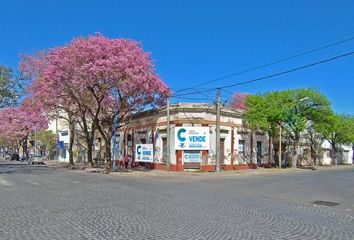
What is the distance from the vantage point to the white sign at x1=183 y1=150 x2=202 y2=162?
3578cm

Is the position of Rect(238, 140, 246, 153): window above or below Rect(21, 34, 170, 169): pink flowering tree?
below

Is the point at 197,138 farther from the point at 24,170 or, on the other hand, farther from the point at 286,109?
the point at 24,170

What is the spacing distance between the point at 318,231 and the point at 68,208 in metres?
6.63

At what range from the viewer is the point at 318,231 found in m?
9.15

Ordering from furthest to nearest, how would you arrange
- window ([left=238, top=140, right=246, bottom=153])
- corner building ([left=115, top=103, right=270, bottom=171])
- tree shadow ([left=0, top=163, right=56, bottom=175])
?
window ([left=238, top=140, right=246, bottom=153])
corner building ([left=115, top=103, right=270, bottom=171])
tree shadow ([left=0, top=163, right=56, bottom=175])

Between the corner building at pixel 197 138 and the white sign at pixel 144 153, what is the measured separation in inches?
16.3

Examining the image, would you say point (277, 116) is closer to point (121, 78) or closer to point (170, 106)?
point (170, 106)

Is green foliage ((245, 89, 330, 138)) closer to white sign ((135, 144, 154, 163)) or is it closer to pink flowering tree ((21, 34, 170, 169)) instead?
white sign ((135, 144, 154, 163))

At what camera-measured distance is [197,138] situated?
35.6 meters

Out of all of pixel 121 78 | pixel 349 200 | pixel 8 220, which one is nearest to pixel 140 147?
pixel 121 78

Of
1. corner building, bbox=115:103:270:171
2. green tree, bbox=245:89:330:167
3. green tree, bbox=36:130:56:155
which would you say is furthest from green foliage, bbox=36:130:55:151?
green tree, bbox=245:89:330:167

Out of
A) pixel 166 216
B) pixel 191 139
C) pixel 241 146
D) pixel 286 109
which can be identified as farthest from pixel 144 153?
pixel 166 216

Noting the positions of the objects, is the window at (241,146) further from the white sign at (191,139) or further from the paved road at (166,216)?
the paved road at (166,216)

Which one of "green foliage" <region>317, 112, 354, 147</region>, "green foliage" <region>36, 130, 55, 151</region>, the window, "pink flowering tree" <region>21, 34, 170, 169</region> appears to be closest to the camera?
"pink flowering tree" <region>21, 34, 170, 169</region>
